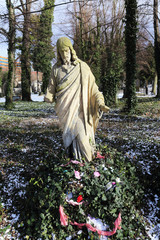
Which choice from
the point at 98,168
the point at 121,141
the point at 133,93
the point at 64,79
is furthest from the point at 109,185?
the point at 133,93

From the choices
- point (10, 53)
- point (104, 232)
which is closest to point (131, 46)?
point (10, 53)

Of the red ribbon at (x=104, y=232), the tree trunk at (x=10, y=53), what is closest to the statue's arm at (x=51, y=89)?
the red ribbon at (x=104, y=232)

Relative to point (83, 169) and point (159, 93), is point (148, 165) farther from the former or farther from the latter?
point (159, 93)

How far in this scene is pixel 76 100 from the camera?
2828 mm

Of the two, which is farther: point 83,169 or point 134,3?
point 134,3

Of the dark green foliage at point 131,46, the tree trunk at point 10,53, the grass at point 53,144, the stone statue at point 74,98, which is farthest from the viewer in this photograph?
the tree trunk at point 10,53

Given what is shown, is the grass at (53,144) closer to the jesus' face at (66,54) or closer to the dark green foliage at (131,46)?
the jesus' face at (66,54)

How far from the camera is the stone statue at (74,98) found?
2.79 meters

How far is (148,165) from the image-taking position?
4.45 metres

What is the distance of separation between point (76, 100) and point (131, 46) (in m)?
9.52

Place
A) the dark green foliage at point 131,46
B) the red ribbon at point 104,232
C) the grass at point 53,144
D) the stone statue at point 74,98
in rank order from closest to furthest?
the red ribbon at point 104,232
the stone statue at point 74,98
the grass at point 53,144
the dark green foliage at point 131,46

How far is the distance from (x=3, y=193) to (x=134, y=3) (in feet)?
38.6

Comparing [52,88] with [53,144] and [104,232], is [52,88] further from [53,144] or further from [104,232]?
[53,144]

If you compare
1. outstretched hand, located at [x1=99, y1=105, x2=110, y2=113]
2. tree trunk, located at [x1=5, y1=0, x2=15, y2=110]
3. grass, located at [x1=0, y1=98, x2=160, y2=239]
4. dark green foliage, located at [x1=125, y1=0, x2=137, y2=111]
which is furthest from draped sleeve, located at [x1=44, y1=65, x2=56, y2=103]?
tree trunk, located at [x1=5, y1=0, x2=15, y2=110]
